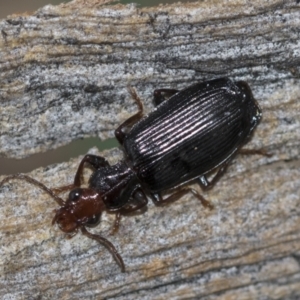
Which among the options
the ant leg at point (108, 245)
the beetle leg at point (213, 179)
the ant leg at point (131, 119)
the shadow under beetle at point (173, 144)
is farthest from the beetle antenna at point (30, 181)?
the beetle leg at point (213, 179)

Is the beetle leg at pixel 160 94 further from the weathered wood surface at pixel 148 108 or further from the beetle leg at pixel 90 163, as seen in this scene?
the beetle leg at pixel 90 163

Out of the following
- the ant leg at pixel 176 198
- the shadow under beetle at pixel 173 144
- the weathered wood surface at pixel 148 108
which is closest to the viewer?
the weathered wood surface at pixel 148 108

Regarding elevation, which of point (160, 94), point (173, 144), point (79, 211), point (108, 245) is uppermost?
point (160, 94)

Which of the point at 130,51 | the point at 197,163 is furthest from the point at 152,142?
the point at 130,51

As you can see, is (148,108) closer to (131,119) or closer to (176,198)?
(131,119)

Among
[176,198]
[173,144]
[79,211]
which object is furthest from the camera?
[176,198]

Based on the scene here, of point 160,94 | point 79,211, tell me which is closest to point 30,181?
point 79,211

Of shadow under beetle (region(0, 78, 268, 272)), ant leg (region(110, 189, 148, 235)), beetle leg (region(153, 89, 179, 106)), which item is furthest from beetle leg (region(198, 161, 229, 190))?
beetle leg (region(153, 89, 179, 106))
